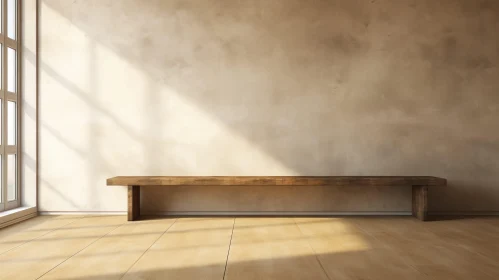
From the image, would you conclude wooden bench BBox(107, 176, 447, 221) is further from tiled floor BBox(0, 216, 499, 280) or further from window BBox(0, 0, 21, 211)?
window BBox(0, 0, 21, 211)

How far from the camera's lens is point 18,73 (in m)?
4.64

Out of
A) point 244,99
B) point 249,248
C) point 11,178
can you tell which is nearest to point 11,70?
point 11,178

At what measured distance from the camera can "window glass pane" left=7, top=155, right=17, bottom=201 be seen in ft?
14.7

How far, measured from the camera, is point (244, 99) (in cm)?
477

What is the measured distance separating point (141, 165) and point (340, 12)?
2.79 meters

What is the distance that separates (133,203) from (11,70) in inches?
76.5

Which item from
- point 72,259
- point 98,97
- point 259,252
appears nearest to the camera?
point 72,259

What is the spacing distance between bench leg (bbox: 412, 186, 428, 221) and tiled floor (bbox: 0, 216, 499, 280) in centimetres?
11

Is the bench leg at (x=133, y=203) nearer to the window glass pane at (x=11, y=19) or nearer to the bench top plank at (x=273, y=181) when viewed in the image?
the bench top plank at (x=273, y=181)

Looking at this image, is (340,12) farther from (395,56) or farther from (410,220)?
(410,220)

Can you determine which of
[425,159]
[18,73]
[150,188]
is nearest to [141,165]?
[150,188]

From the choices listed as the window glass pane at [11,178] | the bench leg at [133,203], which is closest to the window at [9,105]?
the window glass pane at [11,178]

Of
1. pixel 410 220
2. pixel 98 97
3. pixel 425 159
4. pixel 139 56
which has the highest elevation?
pixel 139 56

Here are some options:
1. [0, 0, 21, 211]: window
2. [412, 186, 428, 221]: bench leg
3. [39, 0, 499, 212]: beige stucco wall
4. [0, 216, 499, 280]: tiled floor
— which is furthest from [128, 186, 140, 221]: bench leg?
[412, 186, 428, 221]: bench leg
